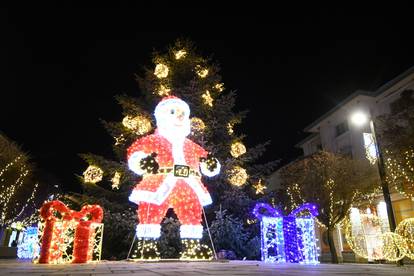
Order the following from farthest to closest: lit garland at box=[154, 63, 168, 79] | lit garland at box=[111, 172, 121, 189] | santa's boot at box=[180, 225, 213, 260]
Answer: lit garland at box=[154, 63, 168, 79]
lit garland at box=[111, 172, 121, 189]
santa's boot at box=[180, 225, 213, 260]

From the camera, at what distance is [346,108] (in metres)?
26.7

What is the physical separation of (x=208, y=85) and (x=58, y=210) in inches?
378

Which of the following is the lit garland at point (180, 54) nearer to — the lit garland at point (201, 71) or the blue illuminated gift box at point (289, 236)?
the lit garland at point (201, 71)

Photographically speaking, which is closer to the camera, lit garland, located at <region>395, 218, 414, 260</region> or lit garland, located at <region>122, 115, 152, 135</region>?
lit garland, located at <region>395, 218, 414, 260</region>

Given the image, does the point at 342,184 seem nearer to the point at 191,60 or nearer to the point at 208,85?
the point at 208,85

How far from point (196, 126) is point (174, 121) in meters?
4.04

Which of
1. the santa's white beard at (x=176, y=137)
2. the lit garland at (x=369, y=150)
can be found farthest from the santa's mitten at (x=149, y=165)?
the lit garland at (x=369, y=150)

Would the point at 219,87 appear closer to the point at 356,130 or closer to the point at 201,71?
the point at 201,71

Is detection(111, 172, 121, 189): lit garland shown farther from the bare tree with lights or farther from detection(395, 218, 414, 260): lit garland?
the bare tree with lights

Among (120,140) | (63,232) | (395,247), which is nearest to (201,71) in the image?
(120,140)

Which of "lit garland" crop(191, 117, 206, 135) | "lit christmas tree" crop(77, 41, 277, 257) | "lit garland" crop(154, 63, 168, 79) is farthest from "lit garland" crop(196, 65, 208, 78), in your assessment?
"lit garland" crop(191, 117, 206, 135)

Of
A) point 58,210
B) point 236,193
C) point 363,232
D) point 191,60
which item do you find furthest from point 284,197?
point 58,210

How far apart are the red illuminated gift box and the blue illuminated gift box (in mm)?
5540

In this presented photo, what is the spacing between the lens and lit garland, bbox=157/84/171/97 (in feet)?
52.5
